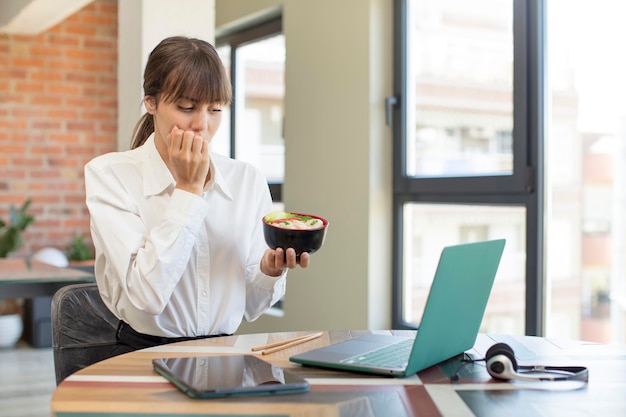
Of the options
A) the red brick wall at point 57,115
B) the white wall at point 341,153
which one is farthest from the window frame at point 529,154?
the red brick wall at point 57,115

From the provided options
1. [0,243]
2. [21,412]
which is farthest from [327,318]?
[0,243]

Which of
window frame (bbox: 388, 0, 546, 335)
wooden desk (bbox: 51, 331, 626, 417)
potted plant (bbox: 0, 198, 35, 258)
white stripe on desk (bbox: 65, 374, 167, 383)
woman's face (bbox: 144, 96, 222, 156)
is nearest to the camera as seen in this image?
wooden desk (bbox: 51, 331, 626, 417)

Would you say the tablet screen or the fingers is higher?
the fingers

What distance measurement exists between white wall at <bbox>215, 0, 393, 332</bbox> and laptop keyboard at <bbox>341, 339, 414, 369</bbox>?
7.71ft

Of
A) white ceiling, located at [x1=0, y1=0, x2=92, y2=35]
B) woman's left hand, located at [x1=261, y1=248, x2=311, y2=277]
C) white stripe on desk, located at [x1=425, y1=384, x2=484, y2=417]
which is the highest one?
white ceiling, located at [x1=0, y1=0, x2=92, y2=35]

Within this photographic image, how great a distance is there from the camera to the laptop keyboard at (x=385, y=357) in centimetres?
132

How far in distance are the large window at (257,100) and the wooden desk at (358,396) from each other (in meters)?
3.43

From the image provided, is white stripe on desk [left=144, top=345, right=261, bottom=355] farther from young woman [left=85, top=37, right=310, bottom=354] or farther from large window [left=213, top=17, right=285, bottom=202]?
large window [left=213, top=17, right=285, bottom=202]

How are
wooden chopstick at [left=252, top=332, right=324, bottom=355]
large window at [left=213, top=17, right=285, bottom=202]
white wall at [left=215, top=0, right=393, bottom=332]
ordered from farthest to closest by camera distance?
large window at [left=213, top=17, right=285, bottom=202] → white wall at [left=215, top=0, right=393, bottom=332] → wooden chopstick at [left=252, top=332, right=324, bottom=355]

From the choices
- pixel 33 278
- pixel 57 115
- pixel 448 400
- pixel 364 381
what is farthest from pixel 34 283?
pixel 57 115

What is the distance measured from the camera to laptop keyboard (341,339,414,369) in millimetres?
1317

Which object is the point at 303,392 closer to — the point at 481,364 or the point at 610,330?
the point at 481,364

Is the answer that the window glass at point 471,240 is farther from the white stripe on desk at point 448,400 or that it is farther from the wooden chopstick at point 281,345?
the white stripe on desk at point 448,400

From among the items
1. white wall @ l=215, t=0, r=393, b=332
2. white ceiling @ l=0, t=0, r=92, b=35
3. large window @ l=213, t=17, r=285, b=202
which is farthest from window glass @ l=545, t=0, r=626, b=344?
white ceiling @ l=0, t=0, r=92, b=35
